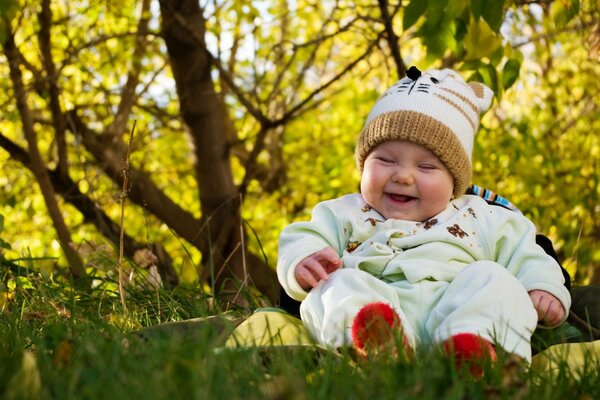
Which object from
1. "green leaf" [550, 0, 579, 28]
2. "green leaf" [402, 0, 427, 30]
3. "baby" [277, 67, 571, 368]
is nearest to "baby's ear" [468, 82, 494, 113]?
"baby" [277, 67, 571, 368]

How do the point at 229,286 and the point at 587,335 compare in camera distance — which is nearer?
the point at 587,335

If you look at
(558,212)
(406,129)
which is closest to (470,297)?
(406,129)

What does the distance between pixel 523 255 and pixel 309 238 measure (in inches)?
26.5

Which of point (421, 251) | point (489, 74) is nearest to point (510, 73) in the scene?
point (489, 74)

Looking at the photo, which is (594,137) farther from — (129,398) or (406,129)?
(129,398)

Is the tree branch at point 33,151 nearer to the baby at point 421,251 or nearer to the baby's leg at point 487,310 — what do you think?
the baby at point 421,251

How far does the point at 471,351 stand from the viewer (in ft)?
7.72

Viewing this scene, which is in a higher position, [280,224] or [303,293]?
[280,224]

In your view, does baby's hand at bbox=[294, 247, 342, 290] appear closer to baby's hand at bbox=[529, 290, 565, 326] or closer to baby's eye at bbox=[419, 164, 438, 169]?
baby's eye at bbox=[419, 164, 438, 169]

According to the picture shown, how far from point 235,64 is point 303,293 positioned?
546 centimetres

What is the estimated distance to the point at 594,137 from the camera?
332 inches

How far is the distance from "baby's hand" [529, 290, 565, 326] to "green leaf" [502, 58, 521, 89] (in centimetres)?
160

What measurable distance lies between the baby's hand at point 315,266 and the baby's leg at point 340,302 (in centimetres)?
4

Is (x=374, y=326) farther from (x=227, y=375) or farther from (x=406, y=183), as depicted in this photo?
(x=406, y=183)
